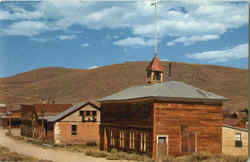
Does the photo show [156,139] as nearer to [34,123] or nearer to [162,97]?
[162,97]

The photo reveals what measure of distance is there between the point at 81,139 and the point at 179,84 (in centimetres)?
1569

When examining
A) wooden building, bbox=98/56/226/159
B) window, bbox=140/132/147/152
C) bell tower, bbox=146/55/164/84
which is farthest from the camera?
bell tower, bbox=146/55/164/84

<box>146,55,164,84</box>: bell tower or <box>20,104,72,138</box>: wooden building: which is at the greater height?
<box>146,55,164,84</box>: bell tower

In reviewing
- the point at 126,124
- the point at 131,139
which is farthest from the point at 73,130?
the point at 131,139

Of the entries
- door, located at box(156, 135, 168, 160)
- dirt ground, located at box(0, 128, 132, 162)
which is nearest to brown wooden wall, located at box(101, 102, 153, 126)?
door, located at box(156, 135, 168, 160)

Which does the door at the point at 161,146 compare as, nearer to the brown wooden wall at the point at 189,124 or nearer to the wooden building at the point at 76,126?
the brown wooden wall at the point at 189,124

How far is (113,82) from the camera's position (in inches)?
4670

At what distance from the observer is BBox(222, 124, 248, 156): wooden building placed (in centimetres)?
2654

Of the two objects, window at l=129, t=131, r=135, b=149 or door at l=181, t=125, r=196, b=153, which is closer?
door at l=181, t=125, r=196, b=153

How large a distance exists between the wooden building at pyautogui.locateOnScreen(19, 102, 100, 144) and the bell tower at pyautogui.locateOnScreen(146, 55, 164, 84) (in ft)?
35.6

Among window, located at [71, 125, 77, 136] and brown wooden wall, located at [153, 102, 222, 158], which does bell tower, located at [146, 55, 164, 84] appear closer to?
brown wooden wall, located at [153, 102, 222, 158]

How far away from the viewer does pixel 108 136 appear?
29.5 meters

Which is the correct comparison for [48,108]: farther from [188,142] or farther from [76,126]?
[188,142]

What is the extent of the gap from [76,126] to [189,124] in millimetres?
17424
